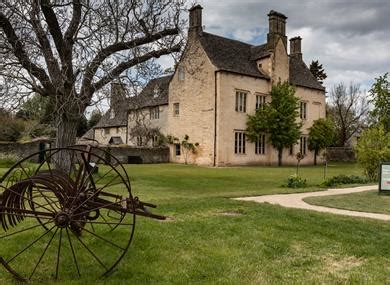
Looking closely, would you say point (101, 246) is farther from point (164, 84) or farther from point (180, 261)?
point (164, 84)

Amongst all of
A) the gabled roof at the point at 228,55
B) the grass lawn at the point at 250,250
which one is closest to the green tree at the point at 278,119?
the gabled roof at the point at 228,55

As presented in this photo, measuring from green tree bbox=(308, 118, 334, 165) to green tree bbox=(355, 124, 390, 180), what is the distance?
21324 millimetres

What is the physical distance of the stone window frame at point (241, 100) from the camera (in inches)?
1420

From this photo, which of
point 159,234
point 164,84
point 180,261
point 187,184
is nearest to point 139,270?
point 180,261

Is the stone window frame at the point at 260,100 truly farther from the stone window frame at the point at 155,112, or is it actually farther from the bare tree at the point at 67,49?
the bare tree at the point at 67,49

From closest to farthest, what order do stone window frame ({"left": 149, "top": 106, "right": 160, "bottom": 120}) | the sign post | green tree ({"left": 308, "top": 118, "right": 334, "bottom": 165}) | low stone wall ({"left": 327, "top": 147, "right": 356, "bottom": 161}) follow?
1. the sign post
2. green tree ({"left": 308, "top": 118, "right": 334, "bottom": 165})
3. stone window frame ({"left": 149, "top": 106, "right": 160, "bottom": 120})
4. low stone wall ({"left": 327, "top": 147, "right": 356, "bottom": 161})

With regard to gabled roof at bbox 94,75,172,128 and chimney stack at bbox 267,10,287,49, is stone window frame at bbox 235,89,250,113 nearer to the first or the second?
chimney stack at bbox 267,10,287,49

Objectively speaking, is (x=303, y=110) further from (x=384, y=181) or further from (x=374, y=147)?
(x=384, y=181)

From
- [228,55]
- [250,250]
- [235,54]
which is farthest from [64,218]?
[235,54]

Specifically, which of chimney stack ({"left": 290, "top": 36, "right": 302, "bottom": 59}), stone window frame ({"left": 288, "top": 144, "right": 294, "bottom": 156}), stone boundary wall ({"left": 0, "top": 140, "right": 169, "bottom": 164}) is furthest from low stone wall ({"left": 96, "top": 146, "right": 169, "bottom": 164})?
chimney stack ({"left": 290, "top": 36, "right": 302, "bottom": 59})

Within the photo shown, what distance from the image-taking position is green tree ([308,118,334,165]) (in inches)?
1670

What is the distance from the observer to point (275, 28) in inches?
1505

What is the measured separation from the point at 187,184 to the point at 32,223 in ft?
34.4

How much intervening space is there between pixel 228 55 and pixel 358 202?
26.0 metres
